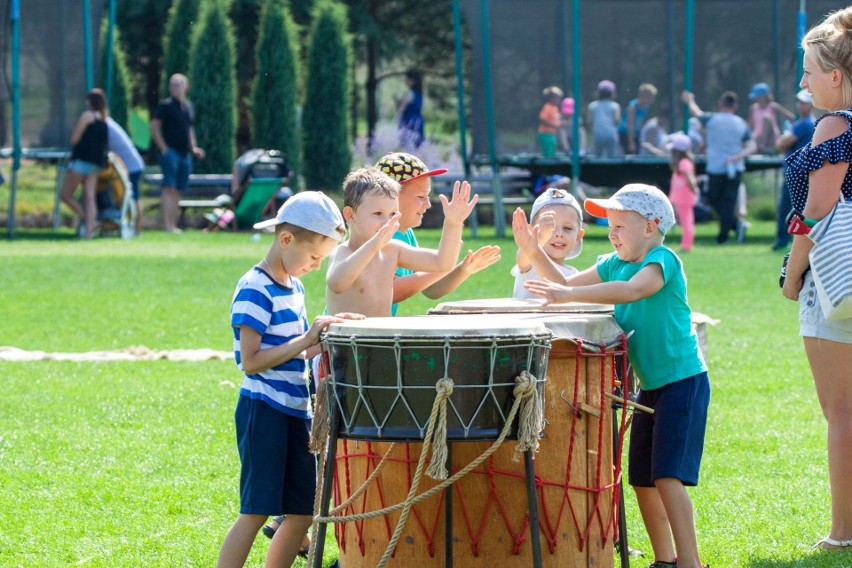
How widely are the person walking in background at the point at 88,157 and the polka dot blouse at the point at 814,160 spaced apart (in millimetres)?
13902

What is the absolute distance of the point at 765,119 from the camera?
64.0 feet

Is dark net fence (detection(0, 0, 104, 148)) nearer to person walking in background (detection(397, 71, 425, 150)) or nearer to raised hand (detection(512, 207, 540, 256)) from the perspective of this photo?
person walking in background (detection(397, 71, 425, 150))

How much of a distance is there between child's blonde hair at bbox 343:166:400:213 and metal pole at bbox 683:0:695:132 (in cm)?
1515

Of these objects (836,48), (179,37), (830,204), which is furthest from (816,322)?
(179,37)

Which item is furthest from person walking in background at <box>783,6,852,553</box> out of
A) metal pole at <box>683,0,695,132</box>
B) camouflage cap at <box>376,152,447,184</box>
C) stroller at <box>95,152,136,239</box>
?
metal pole at <box>683,0,695,132</box>

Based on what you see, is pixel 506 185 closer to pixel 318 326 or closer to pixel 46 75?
pixel 46 75

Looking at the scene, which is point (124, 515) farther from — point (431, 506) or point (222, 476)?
point (431, 506)

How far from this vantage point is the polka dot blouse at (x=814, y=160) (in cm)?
446

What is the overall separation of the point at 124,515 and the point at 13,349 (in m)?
4.22

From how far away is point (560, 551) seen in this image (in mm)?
4078

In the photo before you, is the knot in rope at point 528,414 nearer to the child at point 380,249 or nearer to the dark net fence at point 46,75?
the child at point 380,249

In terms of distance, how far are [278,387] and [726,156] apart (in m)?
15.2

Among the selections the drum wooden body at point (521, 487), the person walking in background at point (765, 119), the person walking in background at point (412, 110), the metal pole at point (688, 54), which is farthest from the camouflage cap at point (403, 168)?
the person walking in background at point (412, 110)

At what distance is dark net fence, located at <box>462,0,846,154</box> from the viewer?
19375 millimetres
